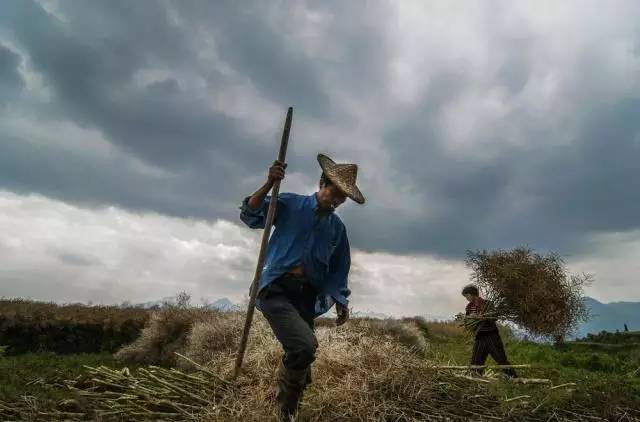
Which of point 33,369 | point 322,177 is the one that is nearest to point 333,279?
point 322,177

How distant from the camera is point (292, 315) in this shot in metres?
4.68

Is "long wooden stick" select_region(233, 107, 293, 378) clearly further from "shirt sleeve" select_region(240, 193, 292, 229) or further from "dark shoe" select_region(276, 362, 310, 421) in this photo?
"dark shoe" select_region(276, 362, 310, 421)

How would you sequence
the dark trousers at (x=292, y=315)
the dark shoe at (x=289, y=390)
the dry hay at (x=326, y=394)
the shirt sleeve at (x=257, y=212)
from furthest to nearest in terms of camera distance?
1. the shirt sleeve at (x=257, y=212)
2. the dry hay at (x=326, y=394)
3. the dark shoe at (x=289, y=390)
4. the dark trousers at (x=292, y=315)

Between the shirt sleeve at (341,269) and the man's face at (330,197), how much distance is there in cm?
44

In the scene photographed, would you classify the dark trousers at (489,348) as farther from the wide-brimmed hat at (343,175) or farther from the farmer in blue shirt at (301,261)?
the wide-brimmed hat at (343,175)

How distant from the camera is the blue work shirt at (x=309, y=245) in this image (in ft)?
16.4

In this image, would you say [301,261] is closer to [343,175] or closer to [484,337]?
[343,175]

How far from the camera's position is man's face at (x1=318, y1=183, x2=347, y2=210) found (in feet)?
16.8

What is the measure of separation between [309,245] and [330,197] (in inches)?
20.7

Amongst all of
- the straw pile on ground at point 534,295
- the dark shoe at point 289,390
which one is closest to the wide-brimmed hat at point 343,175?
the dark shoe at point 289,390

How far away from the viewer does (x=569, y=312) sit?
8.55 meters

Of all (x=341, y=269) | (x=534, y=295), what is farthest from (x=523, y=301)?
(x=341, y=269)

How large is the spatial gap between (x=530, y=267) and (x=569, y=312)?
95 centimetres

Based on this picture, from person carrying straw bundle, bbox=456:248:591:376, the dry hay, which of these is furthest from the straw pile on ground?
the dry hay
